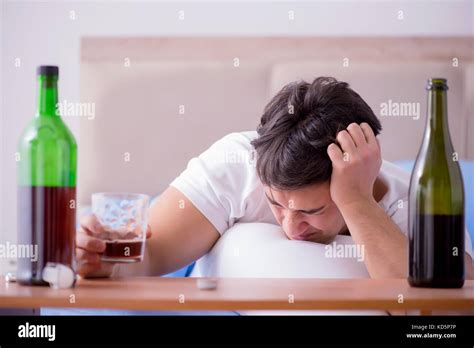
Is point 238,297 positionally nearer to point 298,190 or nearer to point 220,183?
point 298,190

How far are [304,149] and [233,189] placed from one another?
255 mm

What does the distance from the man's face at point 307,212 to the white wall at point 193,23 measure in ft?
3.55

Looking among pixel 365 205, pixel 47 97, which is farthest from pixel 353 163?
pixel 47 97

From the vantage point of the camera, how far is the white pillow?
39.3 inches

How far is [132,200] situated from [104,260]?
85 millimetres

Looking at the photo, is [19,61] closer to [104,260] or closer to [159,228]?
[159,228]

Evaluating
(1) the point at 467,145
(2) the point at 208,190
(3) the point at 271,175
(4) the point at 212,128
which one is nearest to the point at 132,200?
(3) the point at 271,175

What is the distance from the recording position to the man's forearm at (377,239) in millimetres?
958

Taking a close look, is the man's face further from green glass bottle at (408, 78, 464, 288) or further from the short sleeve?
green glass bottle at (408, 78, 464, 288)

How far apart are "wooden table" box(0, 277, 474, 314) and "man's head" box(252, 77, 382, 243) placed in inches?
12.4

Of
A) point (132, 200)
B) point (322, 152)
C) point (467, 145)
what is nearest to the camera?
point (132, 200)

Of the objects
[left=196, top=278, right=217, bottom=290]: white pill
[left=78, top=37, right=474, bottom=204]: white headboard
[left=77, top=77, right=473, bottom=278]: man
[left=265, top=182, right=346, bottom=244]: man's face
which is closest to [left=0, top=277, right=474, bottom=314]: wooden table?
[left=196, top=278, right=217, bottom=290]: white pill

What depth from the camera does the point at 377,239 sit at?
99 cm
